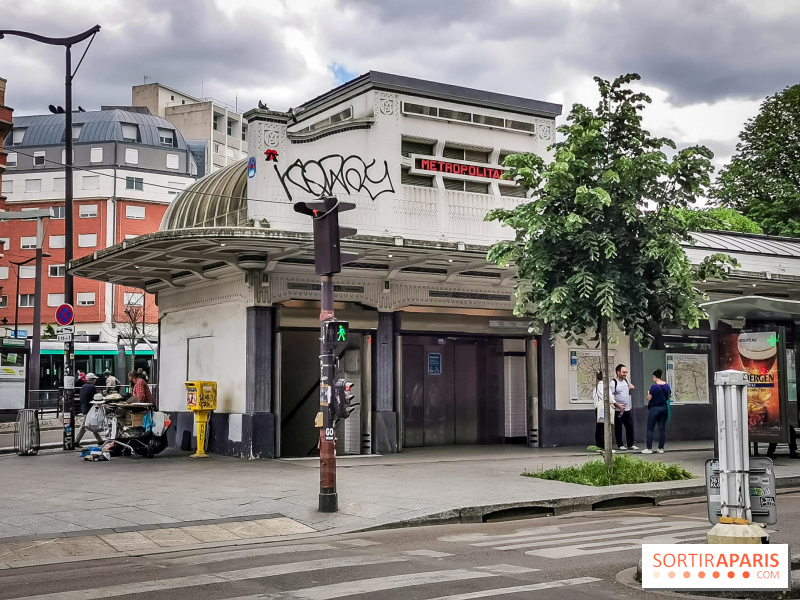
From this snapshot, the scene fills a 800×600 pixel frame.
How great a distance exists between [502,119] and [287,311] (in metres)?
6.44

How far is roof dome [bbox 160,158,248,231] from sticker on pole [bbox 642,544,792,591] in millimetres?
12275

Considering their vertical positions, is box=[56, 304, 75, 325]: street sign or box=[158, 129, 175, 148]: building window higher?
box=[158, 129, 175, 148]: building window

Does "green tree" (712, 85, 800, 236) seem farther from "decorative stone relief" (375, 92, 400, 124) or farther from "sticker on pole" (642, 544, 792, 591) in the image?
"sticker on pole" (642, 544, 792, 591)

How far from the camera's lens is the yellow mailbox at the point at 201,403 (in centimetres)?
1828

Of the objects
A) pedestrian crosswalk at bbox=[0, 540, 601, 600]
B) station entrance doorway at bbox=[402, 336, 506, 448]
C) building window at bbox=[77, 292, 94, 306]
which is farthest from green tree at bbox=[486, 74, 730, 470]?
building window at bbox=[77, 292, 94, 306]

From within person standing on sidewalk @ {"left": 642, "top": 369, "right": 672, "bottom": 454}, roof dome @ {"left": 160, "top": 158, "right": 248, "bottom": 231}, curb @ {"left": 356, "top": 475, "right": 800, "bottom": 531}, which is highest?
roof dome @ {"left": 160, "top": 158, "right": 248, "bottom": 231}

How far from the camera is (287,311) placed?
→ 18.2m

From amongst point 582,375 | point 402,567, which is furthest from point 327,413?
point 582,375

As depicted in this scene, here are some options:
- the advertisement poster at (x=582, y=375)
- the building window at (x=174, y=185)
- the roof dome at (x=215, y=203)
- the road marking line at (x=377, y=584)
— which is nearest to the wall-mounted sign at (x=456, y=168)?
the roof dome at (x=215, y=203)

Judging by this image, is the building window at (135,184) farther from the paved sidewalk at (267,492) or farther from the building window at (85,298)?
the paved sidewalk at (267,492)

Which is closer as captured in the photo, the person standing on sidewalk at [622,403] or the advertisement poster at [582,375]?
the person standing on sidewalk at [622,403]

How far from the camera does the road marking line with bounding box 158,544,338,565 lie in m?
8.50

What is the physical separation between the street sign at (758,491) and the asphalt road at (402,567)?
0.93 m

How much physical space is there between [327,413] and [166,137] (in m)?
69.6
